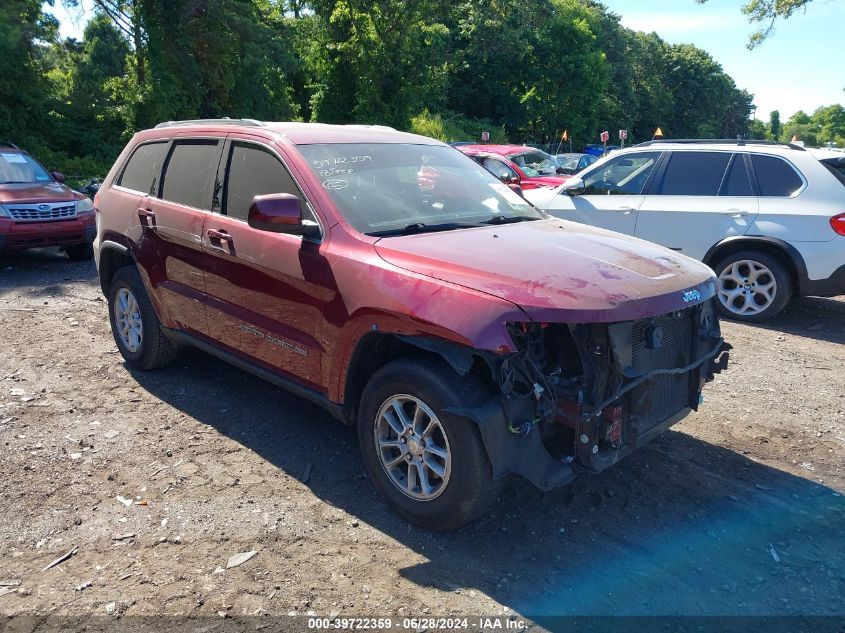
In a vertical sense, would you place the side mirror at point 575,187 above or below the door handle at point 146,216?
above

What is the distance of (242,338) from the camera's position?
4.44 m

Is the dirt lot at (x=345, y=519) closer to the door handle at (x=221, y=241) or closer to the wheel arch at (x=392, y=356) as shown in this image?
the wheel arch at (x=392, y=356)

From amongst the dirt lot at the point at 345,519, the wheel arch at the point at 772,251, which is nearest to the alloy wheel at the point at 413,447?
the dirt lot at the point at 345,519

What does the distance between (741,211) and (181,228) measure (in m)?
5.74

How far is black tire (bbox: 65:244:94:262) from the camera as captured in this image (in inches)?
424

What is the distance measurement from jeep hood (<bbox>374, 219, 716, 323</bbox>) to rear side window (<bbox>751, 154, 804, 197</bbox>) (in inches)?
163

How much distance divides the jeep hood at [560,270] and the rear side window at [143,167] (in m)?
2.61

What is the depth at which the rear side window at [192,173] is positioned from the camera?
186 inches

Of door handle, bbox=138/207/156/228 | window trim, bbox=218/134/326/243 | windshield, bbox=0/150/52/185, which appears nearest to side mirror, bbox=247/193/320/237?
window trim, bbox=218/134/326/243

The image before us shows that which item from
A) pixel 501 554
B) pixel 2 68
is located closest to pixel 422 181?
pixel 501 554

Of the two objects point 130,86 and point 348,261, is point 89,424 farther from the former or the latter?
point 130,86

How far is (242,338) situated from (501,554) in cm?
214

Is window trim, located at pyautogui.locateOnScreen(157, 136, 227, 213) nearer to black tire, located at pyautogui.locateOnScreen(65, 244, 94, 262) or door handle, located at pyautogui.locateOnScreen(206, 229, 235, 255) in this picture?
Answer: door handle, located at pyautogui.locateOnScreen(206, 229, 235, 255)

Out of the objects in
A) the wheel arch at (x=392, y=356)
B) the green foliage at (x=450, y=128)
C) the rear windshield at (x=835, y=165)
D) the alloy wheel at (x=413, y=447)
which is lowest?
the alloy wheel at (x=413, y=447)
